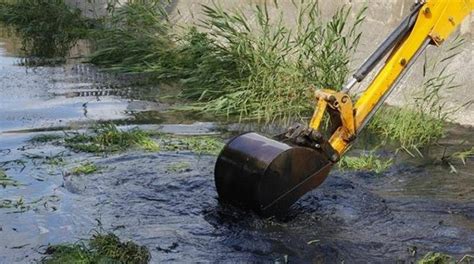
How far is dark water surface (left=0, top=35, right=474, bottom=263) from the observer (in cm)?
490

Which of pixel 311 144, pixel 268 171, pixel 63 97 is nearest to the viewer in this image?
pixel 268 171

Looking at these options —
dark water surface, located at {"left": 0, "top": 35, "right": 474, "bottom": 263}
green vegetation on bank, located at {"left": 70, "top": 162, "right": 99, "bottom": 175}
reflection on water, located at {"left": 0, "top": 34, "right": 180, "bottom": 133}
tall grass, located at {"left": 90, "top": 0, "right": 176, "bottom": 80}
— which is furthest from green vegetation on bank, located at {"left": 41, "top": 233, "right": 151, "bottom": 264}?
tall grass, located at {"left": 90, "top": 0, "right": 176, "bottom": 80}

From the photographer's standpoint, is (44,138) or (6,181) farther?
(44,138)

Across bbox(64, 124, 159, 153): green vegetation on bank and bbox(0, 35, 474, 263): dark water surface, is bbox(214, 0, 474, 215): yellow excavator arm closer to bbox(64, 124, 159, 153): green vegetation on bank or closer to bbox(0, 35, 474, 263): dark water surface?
bbox(0, 35, 474, 263): dark water surface

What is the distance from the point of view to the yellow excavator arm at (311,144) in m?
4.99

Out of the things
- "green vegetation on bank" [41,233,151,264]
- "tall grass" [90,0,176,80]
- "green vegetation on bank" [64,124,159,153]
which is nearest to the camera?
"green vegetation on bank" [41,233,151,264]

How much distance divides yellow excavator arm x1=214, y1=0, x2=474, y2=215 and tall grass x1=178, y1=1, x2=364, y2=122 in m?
2.88

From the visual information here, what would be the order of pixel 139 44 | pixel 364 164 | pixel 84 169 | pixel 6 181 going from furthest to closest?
pixel 139 44 < pixel 364 164 < pixel 84 169 < pixel 6 181

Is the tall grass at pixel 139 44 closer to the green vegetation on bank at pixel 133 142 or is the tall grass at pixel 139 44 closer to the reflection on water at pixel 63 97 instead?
the reflection on water at pixel 63 97

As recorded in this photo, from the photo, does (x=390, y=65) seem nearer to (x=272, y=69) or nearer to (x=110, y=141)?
(x=110, y=141)

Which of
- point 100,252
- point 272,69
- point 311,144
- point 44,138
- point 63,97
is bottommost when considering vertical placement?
point 100,252

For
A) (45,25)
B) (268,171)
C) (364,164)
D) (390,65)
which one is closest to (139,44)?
(45,25)

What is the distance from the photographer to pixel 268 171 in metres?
4.91

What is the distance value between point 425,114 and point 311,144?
3.31 m
